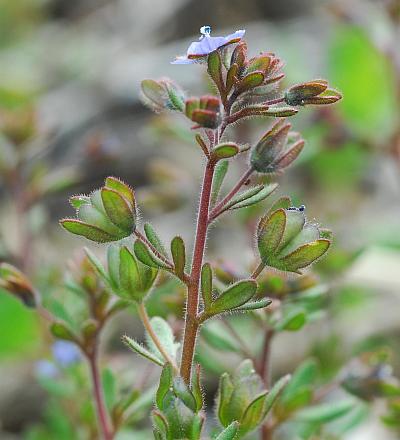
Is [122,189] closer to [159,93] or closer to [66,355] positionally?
[159,93]

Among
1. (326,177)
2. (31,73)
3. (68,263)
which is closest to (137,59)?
(31,73)

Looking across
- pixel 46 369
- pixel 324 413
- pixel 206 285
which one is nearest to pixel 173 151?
pixel 46 369

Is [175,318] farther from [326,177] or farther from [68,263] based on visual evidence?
[326,177]

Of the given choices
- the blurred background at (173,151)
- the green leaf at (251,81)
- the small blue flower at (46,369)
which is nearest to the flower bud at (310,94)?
the green leaf at (251,81)

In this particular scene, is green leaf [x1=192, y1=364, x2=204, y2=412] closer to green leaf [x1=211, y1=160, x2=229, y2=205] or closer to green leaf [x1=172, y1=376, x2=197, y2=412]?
green leaf [x1=172, y1=376, x2=197, y2=412]

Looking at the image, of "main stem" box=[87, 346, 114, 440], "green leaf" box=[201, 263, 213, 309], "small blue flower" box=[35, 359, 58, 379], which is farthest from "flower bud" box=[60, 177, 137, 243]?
"small blue flower" box=[35, 359, 58, 379]

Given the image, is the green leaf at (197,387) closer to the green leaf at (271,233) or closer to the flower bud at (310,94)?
the green leaf at (271,233)
